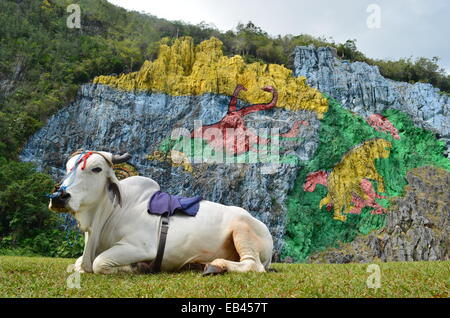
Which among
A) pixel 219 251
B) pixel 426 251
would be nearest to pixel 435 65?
pixel 426 251

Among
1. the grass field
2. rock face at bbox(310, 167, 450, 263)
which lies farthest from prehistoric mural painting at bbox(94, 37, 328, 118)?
the grass field

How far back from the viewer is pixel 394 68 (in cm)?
3419

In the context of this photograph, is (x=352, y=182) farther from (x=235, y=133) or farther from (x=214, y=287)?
(x=214, y=287)

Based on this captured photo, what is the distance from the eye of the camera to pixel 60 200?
3.51m

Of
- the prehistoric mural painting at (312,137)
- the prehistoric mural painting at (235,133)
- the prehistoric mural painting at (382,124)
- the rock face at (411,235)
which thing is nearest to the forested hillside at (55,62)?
the prehistoric mural painting at (312,137)

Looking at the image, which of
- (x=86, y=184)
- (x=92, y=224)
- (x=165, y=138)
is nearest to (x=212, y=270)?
(x=92, y=224)

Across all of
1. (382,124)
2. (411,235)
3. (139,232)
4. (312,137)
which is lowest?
(411,235)

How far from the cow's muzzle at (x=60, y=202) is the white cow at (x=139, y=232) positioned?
0.18 m

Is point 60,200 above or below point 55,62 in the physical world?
below

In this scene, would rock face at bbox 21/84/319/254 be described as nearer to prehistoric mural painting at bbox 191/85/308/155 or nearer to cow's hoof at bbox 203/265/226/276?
prehistoric mural painting at bbox 191/85/308/155

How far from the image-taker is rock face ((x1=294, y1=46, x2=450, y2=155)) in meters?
26.4

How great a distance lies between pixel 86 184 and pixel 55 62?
73.8ft

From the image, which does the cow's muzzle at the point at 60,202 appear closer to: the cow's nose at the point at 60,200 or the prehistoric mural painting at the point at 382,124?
the cow's nose at the point at 60,200

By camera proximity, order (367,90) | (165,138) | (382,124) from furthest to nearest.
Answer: (367,90), (382,124), (165,138)
